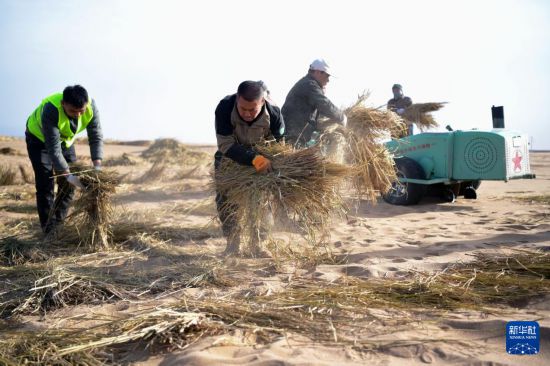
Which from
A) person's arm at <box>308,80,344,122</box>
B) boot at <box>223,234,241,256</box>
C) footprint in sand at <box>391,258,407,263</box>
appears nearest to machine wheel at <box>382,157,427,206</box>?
person's arm at <box>308,80,344,122</box>

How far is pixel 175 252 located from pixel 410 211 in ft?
10.3

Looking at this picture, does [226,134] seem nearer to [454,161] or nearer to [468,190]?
[454,161]

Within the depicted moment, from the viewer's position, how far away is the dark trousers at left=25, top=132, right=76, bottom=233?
4.00 meters

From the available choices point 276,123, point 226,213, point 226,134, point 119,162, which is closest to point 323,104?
point 276,123

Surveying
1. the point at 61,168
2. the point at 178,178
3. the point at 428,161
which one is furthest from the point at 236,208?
the point at 178,178

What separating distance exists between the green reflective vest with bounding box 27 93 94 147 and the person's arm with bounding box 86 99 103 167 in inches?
2.3

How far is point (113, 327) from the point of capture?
6.85ft

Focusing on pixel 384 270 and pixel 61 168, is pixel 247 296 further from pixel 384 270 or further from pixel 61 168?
pixel 61 168

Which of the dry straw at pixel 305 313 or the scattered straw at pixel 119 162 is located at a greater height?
the scattered straw at pixel 119 162

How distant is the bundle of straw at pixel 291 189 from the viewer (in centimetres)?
320

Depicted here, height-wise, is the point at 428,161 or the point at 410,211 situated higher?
the point at 428,161

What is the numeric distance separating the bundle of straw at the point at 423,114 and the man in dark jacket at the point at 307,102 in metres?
2.40

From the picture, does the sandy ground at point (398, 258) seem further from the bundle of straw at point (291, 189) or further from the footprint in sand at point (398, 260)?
the bundle of straw at point (291, 189)

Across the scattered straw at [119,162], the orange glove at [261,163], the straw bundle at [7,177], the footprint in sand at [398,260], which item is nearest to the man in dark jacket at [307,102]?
the orange glove at [261,163]
